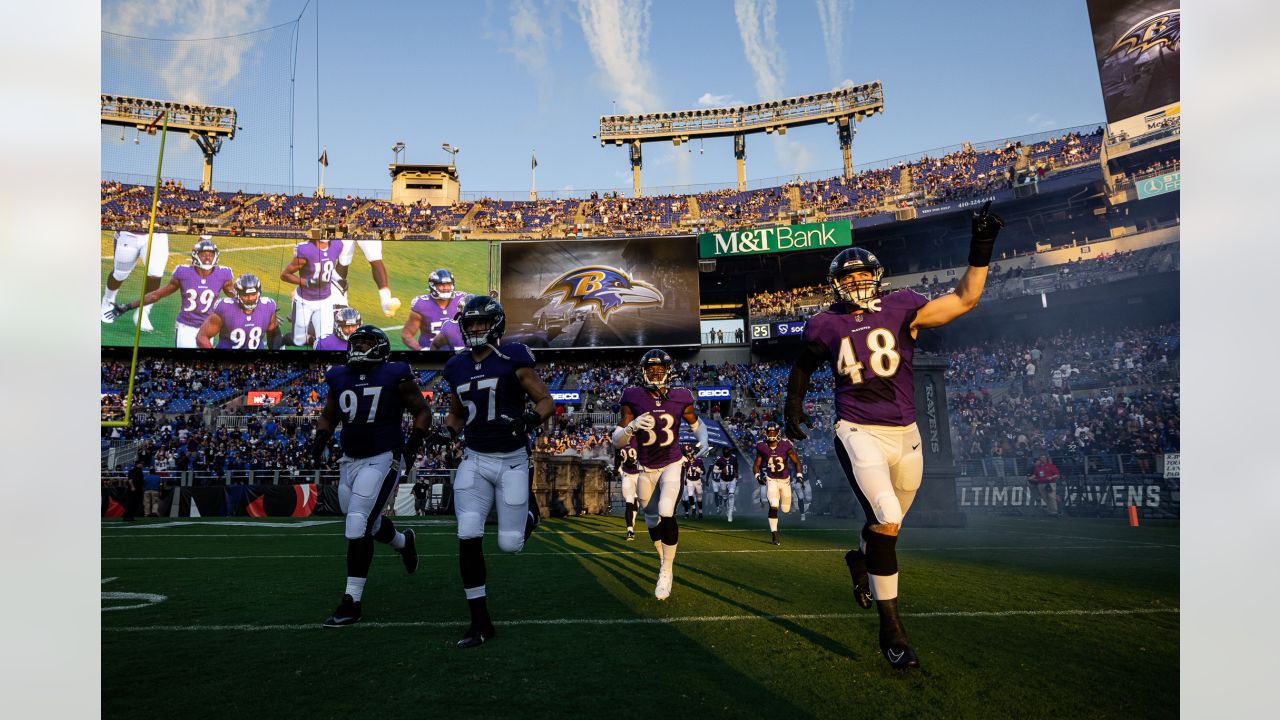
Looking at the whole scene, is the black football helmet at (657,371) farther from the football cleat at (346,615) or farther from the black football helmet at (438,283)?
the black football helmet at (438,283)

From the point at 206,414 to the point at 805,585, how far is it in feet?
110

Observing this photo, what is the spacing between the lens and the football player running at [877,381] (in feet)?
15.8

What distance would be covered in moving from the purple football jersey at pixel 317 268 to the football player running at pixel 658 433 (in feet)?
108

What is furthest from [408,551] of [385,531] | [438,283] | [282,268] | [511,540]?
[282,268]

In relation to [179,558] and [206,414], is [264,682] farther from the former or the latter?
[206,414]

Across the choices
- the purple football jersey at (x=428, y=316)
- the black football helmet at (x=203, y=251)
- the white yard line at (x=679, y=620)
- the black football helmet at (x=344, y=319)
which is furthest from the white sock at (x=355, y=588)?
the black football helmet at (x=203, y=251)

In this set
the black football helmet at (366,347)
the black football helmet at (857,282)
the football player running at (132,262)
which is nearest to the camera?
the black football helmet at (857,282)

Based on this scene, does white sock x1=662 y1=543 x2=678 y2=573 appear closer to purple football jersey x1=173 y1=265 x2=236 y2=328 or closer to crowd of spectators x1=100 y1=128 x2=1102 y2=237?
crowd of spectators x1=100 y1=128 x2=1102 y2=237

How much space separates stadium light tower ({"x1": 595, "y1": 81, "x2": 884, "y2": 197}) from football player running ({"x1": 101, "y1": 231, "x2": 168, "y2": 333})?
26.6 metres

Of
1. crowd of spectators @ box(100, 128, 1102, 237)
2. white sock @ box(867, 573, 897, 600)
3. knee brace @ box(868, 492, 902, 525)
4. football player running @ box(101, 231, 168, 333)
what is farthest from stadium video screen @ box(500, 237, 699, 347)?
white sock @ box(867, 573, 897, 600)

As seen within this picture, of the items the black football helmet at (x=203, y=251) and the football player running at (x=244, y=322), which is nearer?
the football player running at (x=244, y=322)

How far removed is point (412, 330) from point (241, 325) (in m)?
8.13

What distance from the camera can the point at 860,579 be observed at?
566cm

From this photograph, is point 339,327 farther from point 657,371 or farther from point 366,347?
point 366,347
